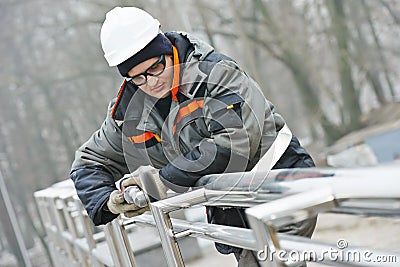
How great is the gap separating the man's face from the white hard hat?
1.4 inches

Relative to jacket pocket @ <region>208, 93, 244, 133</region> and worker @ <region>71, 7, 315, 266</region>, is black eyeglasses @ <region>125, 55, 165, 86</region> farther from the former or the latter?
jacket pocket @ <region>208, 93, 244, 133</region>

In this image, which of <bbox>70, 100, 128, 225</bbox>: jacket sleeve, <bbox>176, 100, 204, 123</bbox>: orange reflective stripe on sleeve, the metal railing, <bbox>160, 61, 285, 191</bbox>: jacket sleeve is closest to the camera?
the metal railing

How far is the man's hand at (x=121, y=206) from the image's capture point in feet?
4.09

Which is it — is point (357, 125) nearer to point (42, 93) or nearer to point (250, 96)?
point (42, 93)

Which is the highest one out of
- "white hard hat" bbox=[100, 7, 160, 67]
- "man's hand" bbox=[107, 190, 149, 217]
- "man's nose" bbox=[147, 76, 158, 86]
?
"white hard hat" bbox=[100, 7, 160, 67]

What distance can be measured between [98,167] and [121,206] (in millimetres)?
250

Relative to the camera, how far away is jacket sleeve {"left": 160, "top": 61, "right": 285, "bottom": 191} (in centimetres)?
112

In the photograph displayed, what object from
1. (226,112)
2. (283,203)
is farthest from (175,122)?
(283,203)

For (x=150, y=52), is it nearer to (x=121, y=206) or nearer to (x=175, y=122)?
(x=175, y=122)

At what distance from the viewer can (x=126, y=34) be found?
4.32 ft

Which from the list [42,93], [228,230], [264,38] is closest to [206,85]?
[228,230]

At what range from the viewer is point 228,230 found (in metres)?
0.79

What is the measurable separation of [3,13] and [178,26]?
1322 millimetres

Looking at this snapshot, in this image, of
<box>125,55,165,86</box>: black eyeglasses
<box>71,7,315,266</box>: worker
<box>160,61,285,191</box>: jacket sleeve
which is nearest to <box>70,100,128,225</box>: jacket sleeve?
<box>71,7,315,266</box>: worker
